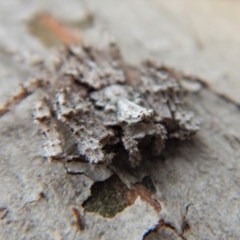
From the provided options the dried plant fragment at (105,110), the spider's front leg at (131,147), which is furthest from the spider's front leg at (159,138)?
the spider's front leg at (131,147)

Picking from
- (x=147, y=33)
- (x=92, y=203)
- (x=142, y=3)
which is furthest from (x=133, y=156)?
(x=142, y=3)

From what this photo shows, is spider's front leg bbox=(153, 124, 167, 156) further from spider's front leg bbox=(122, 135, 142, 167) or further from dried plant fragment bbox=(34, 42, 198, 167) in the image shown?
spider's front leg bbox=(122, 135, 142, 167)

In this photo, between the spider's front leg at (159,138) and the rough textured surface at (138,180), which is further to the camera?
the spider's front leg at (159,138)

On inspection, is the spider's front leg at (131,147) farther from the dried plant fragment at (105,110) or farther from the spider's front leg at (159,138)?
the spider's front leg at (159,138)

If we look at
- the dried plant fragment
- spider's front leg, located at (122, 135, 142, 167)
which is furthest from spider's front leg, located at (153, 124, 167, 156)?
spider's front leg, located at (122, 135, 142, 167)

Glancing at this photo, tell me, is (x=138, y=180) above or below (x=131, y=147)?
below

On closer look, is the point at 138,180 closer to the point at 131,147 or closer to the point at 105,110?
the point at 131,147

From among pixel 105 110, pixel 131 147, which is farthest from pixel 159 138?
pixel 105 110

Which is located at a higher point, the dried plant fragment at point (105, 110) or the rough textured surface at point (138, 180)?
the dried plant fragment at point (105, 110)

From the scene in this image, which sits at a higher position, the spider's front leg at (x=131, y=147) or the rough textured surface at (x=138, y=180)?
the spider's front leg at (x=131, y=147)
